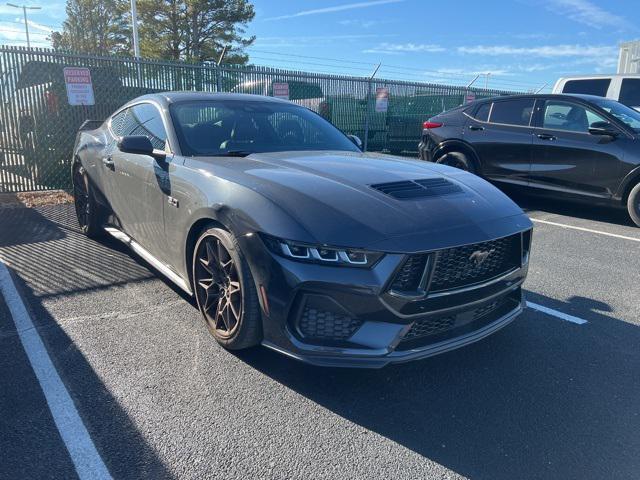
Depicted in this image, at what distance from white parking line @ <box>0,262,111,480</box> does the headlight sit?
1217 millimetres

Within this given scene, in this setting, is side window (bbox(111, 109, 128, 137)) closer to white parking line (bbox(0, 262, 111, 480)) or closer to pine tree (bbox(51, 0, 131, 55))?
white parking line (bbox(0, 262, 111, 480))

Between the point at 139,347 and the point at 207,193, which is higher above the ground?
the point at 207,193

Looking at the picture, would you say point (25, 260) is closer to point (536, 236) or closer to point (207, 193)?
point (207, 193)

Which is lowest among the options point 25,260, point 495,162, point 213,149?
point 25,260

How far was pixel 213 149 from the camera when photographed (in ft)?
12.0

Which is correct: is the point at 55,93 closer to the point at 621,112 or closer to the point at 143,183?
the point at 143,183

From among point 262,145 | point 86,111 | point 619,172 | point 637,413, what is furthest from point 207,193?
point 86,111

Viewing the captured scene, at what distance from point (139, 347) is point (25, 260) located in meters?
2.42

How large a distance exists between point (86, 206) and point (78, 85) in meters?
3.64

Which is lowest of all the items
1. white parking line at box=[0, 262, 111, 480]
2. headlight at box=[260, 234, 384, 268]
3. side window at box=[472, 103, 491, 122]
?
white parking line at box=[0, 262, 111, 480]

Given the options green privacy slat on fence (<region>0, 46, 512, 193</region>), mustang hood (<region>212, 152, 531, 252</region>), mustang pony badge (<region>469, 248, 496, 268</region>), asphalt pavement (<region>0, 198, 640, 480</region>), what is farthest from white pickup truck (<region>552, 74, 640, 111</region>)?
mustang pony badge (<region>469, 248, 496, 268</region>)

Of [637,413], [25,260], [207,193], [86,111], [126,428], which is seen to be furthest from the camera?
[86,111]

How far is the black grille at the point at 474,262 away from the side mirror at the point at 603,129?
4.49 metres

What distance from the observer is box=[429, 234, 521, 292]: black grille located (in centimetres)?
253
